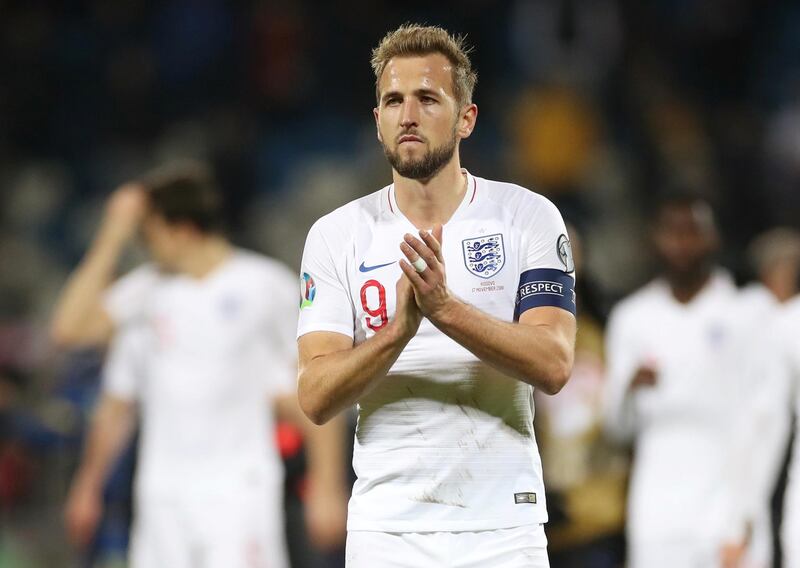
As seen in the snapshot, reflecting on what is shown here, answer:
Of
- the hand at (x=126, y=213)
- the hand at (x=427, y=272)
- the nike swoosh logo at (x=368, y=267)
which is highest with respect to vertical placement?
the hand at (x=126, y=213)

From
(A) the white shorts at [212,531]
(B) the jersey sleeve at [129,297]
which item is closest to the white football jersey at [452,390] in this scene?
(A) the white shorts at [212,531]

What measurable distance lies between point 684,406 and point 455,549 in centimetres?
383

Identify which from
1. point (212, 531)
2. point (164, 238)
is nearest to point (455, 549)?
point (212, 531)

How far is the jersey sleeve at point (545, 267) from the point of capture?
401 centimetres

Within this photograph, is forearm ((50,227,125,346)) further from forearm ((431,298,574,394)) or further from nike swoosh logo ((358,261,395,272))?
forearm ((431,298,574,394))

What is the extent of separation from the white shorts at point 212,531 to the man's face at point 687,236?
8.19ft

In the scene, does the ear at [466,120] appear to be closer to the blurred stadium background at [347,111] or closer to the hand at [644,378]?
the hand at [644,378]

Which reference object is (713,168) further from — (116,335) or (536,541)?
(536,541)

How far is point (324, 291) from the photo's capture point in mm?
4129

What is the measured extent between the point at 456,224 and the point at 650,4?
11281 mm

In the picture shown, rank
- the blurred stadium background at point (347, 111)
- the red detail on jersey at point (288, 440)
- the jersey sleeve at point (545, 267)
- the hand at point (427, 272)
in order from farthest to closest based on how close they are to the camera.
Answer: the blurred stadium background at point (347, 111) → the red detail on jersey at point (288, 440) → the jersey sleeve at point (545, 267) → the hand at point (427, 272)

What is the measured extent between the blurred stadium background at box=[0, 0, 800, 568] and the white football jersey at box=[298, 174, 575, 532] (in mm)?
8543

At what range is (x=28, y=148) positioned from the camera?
585 inches

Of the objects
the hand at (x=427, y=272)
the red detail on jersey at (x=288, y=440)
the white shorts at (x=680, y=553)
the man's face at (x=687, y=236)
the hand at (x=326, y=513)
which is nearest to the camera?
the hand at (x=427, y=272)
